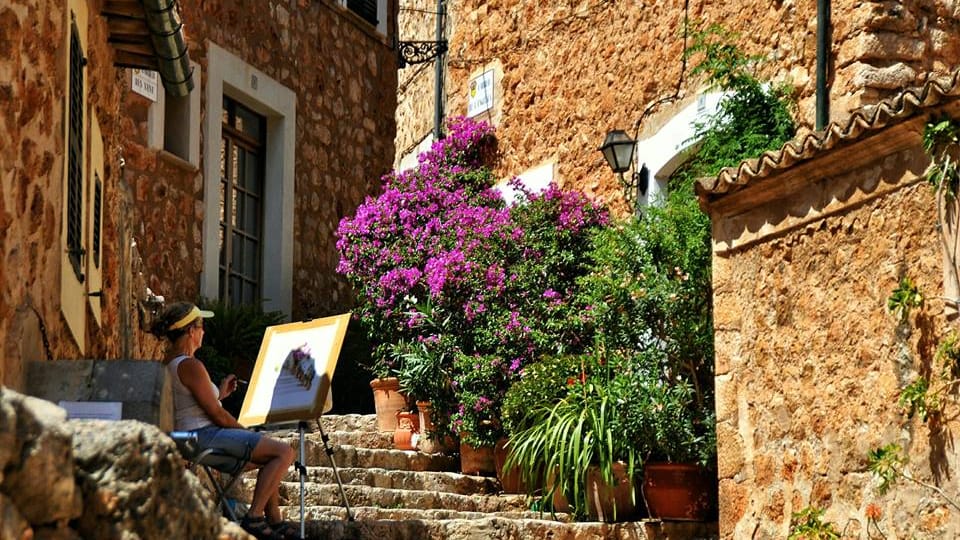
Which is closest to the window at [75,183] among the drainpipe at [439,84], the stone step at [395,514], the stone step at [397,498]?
the stone step at [395,514]

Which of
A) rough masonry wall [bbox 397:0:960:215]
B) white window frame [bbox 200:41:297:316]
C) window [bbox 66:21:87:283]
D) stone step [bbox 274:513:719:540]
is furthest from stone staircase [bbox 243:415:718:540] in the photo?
white window frame [bbox 200:41:297:316]

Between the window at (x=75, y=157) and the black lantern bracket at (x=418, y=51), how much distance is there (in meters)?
8.13

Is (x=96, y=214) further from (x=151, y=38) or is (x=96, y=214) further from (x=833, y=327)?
(x=833, y=327)

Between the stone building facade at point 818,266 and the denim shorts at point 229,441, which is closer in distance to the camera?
the denim shorts at point 229,441

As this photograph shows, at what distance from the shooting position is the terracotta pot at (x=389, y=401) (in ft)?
39.1

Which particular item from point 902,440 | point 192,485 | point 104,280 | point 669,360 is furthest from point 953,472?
point 192,485

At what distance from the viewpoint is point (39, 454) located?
2623 mm

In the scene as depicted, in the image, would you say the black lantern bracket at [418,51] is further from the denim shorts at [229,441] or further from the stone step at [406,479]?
the denim shorts at [229,441]

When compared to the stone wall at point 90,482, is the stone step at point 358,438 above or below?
above

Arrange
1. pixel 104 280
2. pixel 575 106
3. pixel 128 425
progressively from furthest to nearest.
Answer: pixel 575 106 < pixel 104 280 < pixel 128 425

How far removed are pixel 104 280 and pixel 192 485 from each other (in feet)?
16.9

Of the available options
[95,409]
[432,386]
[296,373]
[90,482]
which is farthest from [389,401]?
[90,482]

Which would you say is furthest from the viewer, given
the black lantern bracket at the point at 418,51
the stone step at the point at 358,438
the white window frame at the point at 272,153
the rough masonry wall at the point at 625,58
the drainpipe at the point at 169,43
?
the black lantern bracket at the point at 418,51

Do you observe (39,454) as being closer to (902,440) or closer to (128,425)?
(128,425)
